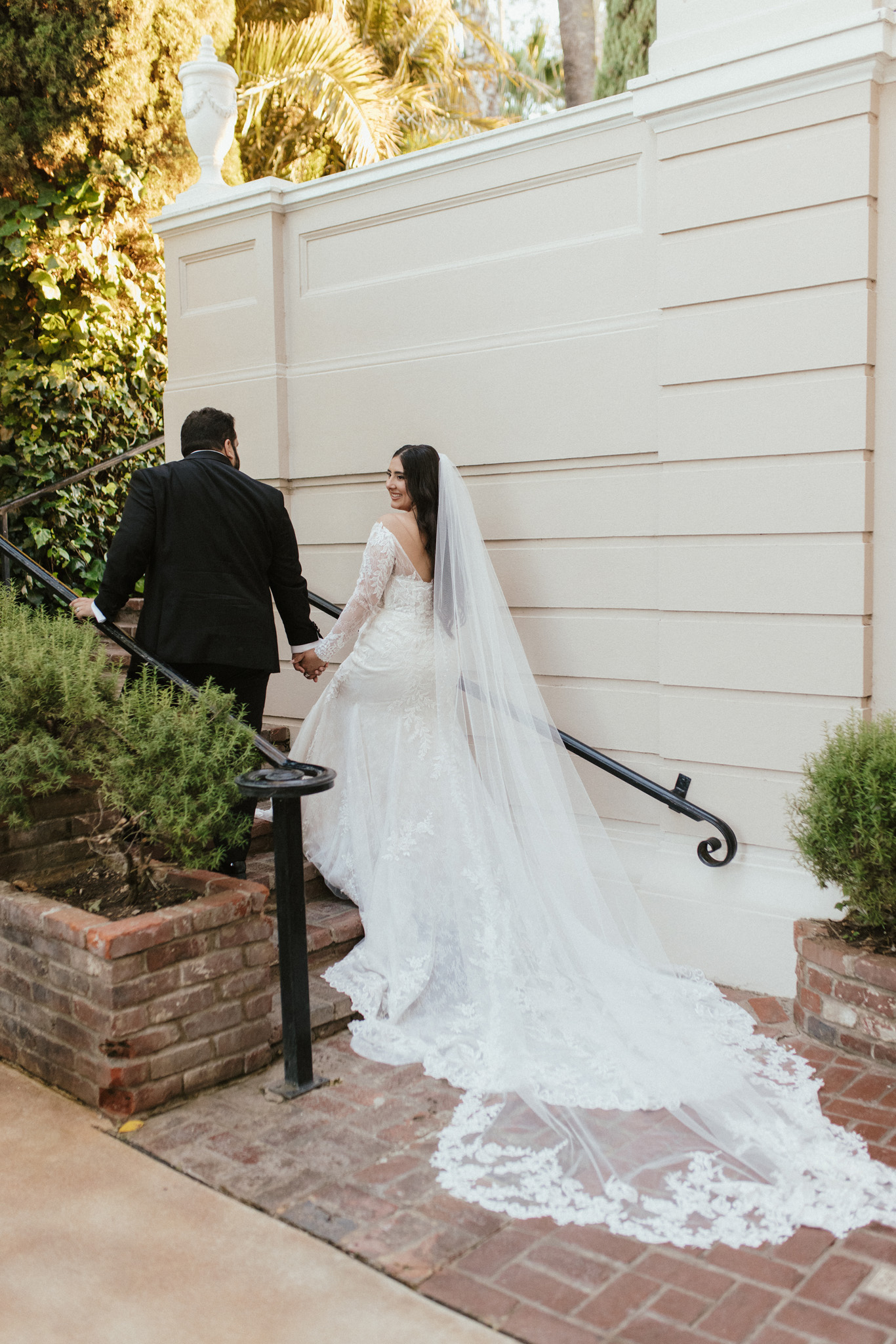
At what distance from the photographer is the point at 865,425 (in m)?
3.65

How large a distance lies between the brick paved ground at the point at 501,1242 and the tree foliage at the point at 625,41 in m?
9.64

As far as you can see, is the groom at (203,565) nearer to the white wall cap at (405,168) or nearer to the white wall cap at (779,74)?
the white wall cap at (405,168)

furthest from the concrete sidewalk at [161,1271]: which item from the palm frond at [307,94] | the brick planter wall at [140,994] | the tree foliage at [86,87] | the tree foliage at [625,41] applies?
the tree foliage at [625,41]

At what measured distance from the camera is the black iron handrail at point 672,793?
13.1ft

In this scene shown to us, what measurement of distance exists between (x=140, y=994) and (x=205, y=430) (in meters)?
2.13

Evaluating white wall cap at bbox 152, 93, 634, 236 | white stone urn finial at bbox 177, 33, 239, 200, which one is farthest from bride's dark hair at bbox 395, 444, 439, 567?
white stone urn finial at bbox 177, 33, 239, 200

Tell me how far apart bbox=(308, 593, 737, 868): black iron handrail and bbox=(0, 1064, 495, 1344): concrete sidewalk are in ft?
6.65

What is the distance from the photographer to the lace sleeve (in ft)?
13.6

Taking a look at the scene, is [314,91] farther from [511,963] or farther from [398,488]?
[511,963]

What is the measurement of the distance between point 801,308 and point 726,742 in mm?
1537

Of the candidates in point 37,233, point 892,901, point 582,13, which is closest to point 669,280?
point 892,901

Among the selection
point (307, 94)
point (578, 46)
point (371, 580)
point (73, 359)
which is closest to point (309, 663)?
point (371, 580)

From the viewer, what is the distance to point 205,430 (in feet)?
13.6

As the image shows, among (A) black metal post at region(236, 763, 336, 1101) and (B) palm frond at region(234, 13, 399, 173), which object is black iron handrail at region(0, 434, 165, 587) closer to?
(A) black metal post at region(236, 763, 336, 1101)
